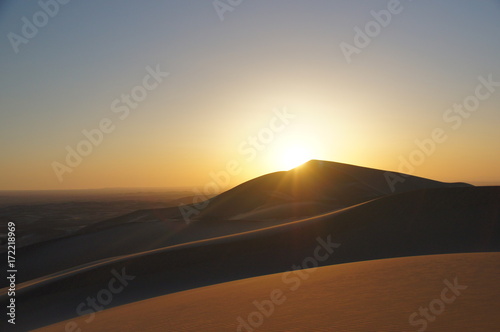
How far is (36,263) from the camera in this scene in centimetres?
2245

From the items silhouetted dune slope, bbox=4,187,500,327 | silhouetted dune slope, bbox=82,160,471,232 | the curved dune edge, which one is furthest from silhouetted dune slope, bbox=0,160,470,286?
the curved dune edge

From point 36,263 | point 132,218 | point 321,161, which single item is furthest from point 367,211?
point 321,161

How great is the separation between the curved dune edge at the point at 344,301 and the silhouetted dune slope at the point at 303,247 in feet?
9.10

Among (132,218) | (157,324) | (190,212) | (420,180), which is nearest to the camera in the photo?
(157,324)

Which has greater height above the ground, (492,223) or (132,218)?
(132,218)

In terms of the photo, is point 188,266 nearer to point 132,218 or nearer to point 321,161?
point 132,218

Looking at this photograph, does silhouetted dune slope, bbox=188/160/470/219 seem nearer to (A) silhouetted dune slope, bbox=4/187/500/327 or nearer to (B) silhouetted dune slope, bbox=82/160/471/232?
(B) silhouetted dune slope, bbox=82/160/471/232

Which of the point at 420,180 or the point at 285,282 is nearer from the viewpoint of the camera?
the point at 285,282

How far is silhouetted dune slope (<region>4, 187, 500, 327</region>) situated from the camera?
44.9ft

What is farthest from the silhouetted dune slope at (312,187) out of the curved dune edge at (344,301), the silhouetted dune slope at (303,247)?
the curved dune edge at (344,301)

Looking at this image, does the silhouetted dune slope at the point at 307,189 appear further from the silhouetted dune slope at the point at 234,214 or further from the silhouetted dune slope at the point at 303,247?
the silhouetted dune slope at the point at 303,247

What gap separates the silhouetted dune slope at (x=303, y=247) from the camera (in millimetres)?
13685

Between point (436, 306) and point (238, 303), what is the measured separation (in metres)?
4.20

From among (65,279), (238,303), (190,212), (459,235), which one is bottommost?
(459,235)
